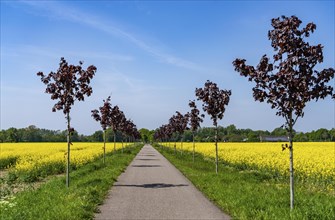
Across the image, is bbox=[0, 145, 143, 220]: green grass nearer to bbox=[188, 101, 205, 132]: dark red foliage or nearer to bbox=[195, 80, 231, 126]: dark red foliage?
bbox=[195, 80, 231, 126]: dark red foliage

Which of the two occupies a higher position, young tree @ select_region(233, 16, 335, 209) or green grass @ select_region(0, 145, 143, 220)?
young tree @ select_region(233, 16, 335, 209)

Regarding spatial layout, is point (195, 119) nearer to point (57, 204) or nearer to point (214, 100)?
point (214, 100)

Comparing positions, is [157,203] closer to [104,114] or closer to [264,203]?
[264,203]

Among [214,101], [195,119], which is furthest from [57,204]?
[195,119]

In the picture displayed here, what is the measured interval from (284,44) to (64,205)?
7692 mm

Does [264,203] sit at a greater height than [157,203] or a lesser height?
greater

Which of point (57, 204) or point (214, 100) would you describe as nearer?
point (57, 204)

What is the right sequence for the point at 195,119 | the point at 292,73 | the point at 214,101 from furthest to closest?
1. the point at 195,119
2. the point at 214,101
3. the point at 292,73

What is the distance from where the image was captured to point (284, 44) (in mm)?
10055

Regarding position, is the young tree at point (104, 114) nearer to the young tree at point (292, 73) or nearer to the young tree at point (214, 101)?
the young tree at point (214, 101)

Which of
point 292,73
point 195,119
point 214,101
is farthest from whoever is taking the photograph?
point 195,119

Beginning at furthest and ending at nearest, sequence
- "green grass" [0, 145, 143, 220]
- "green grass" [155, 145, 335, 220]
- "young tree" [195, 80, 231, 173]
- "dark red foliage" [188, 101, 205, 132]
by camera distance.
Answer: "dark red foliage" [188, 101, 205, 132] < "young tree" [195, 80, 231, 173] < "green grass" [0, 145, 143, 220] < "green grass" [155, 145, 335, 220]

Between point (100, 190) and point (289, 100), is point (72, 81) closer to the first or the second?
point (100, 190)

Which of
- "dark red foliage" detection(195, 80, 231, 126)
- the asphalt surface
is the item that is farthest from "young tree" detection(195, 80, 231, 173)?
the asphalt surface
